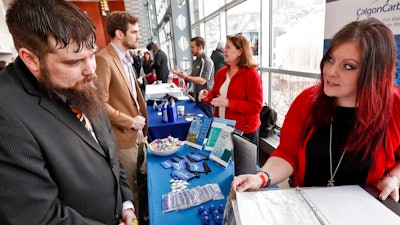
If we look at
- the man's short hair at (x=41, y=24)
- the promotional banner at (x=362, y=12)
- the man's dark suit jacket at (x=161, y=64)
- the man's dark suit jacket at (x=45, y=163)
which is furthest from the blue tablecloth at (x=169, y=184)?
the man's dark suit jacket at (x=161, y=64)

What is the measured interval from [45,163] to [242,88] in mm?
Result: 1656

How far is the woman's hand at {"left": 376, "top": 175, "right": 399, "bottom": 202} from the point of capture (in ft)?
2.28

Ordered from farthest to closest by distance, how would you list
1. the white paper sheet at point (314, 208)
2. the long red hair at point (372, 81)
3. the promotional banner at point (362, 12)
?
the promotional banner at point (362, 12)
the long red hair at point (372, 81)
the white paper sheet at point (314, 208)

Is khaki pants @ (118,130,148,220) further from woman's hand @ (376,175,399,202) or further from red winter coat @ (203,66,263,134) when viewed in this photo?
woman's hand @ (376,175,399,202)

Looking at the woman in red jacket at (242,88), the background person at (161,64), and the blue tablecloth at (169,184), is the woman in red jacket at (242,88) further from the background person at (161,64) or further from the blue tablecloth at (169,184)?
the background person at (161,64)

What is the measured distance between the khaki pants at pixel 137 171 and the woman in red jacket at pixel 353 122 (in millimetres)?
1308

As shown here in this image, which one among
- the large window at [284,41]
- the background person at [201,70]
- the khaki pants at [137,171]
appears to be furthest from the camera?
the background person at [201,70]

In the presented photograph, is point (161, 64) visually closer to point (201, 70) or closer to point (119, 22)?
point (201, 70)

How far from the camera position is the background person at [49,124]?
618 millimetres

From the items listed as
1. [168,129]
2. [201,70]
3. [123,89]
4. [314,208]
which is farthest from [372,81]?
[201,70]

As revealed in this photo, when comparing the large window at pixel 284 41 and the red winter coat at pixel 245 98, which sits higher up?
the large window at pixel 284 41

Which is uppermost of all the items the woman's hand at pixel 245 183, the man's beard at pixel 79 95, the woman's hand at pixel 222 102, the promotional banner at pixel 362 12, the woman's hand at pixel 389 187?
the promotional banner at pixel 362 12

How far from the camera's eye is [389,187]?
719 mm

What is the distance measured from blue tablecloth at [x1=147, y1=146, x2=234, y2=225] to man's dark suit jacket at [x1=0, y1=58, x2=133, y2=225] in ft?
0.74
